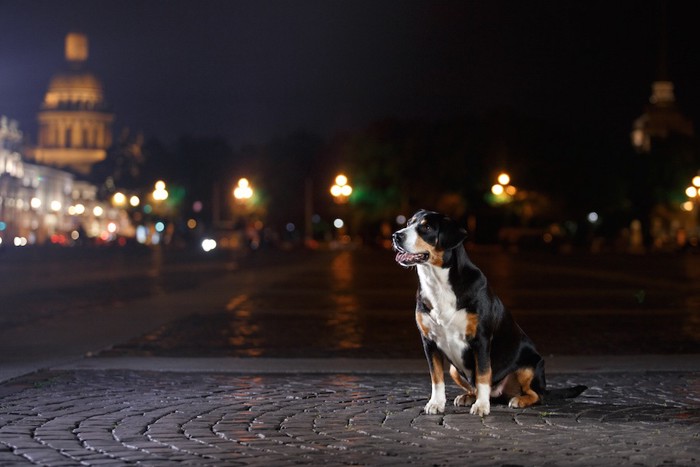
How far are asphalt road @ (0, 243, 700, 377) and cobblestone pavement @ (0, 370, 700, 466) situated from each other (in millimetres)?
2783

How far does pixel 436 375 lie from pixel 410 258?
1.06m

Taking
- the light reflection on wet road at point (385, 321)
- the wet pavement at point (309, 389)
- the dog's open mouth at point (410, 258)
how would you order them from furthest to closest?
the light reflection on wet road at point (385, 321), the dog's open mouth at point (410, 258), the wet pavement at point (309, 389)

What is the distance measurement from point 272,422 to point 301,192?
127 metres

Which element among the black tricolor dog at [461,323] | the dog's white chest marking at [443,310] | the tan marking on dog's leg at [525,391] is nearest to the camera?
the black tricolor dog at [461,323]

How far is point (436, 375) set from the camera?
949 centimetres

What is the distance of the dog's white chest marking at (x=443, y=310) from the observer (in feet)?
30.1

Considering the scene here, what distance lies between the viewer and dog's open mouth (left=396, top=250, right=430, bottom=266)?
8.95 metres

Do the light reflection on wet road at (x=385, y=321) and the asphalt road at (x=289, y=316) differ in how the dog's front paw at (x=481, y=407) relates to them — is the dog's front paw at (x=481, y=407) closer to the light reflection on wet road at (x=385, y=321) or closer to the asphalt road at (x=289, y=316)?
the asphalt road at (x=289, y=316)

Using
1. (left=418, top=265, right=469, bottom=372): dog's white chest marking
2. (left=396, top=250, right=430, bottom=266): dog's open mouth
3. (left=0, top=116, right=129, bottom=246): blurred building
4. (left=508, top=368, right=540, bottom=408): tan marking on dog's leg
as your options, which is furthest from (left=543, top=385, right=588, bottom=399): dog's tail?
(left=0, top=116, right=129, bottom=246): blurred building

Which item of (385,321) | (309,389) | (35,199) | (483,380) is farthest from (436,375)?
(35,199)

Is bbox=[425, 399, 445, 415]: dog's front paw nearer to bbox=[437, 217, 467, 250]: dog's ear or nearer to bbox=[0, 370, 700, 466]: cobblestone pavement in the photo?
bbox=[0, 370, 700, 466]: cobblestone pavement

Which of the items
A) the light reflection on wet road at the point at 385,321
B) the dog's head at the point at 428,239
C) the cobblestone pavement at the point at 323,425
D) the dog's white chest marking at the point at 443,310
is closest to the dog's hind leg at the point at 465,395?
the cobblestone pavement at the point at 323,425

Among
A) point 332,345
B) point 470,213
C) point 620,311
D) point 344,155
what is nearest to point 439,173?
point 470,213

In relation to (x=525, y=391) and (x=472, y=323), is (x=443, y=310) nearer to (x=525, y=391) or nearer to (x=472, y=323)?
(x=472, y=323)
